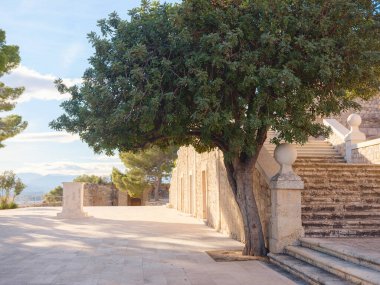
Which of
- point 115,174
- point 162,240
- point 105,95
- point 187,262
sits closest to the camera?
point 105,95

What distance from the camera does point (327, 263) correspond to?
20.2ft

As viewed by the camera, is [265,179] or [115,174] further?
[115,174]

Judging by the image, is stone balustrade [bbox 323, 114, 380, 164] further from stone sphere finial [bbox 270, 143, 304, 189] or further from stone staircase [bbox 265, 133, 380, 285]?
stone sphere finial [bbox 270, 143, 304, 189]

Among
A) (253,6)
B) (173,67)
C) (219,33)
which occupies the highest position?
(253,6)

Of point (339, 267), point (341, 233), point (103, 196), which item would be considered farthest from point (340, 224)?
point (103, 196)

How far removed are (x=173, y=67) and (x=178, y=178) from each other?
18.8 meters


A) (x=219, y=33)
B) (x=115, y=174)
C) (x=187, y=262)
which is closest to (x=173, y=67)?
(x=219, y=33)

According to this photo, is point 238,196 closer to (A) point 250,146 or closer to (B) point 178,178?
(A) point 250,146

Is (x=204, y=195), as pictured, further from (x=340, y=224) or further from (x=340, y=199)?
(x=340, y=224)

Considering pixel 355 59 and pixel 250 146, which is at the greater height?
pixel 355 59

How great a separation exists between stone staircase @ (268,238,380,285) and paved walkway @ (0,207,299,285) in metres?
0.32

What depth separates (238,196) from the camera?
8.49 m

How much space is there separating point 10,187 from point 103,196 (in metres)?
10.8

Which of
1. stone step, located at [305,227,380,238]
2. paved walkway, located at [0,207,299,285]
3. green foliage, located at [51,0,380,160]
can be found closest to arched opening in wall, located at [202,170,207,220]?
paved walkway, located at [0,207,299,285]
